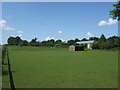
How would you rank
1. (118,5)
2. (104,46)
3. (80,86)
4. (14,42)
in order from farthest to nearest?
(14,42) → (104,46) → (118,5) → (80,86)

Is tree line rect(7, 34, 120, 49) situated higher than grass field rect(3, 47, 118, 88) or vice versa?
tree line rect(7, 34, 120, 49)

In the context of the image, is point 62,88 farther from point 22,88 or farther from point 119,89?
point 119,89

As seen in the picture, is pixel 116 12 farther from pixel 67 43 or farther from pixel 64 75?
pixel 67 43

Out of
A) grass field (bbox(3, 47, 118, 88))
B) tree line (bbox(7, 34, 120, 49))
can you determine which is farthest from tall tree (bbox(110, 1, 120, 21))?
tree line (bbox(7, 34, 120, 49))

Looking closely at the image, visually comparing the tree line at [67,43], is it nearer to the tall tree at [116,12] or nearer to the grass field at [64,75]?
the grass field at [64,75]

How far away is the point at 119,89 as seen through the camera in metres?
6.04

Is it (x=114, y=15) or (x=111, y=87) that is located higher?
(x=114, y=15)

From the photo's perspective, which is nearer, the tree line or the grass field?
the grass field

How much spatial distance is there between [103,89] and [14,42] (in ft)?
342

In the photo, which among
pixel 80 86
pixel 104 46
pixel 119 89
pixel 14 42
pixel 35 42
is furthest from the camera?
pixel 14 42

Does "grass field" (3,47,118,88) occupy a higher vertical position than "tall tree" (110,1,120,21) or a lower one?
lower

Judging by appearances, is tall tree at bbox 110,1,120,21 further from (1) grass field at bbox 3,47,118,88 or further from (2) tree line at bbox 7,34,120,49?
(2) tree line at bbox 7,34,120,49

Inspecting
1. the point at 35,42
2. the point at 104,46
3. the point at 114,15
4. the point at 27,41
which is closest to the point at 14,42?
the point at 27,41

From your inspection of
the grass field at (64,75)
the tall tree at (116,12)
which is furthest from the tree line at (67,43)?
the tall tree at (116,12)
